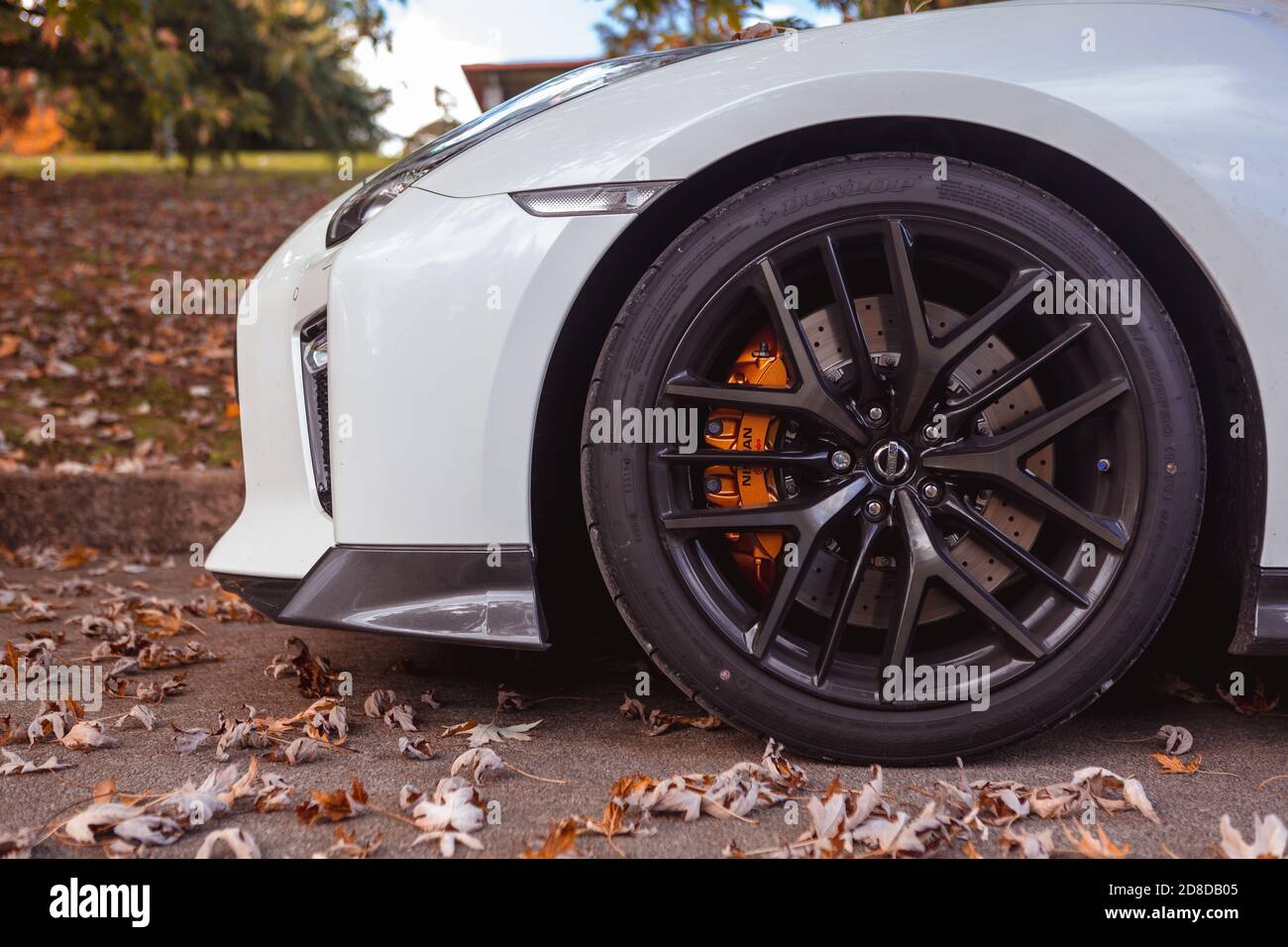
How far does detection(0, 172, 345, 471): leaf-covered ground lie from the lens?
4.48 meters

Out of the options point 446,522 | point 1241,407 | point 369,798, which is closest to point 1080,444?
point 1241,407

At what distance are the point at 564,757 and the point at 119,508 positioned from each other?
2.86m

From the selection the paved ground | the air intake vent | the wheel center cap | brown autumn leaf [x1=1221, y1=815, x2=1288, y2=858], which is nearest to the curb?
the paved ground

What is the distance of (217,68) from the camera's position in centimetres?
1242

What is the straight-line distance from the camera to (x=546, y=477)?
74.2 inches

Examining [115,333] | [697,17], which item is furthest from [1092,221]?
[115,333]

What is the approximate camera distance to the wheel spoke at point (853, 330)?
176cm

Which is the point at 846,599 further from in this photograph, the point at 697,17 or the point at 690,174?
the point at 697,17

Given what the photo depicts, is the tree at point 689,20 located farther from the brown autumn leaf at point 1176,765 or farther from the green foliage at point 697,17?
the brown autumn leaf at point 1176,765

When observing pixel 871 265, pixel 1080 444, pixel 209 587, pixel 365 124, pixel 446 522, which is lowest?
pixel 209 587

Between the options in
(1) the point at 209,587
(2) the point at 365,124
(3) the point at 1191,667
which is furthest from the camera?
(2) the point at 365,124

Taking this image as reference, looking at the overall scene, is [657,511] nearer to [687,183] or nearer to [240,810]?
[687,183]

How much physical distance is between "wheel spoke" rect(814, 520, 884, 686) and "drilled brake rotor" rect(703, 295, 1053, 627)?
4.4 inches

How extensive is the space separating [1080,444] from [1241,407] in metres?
0.27
